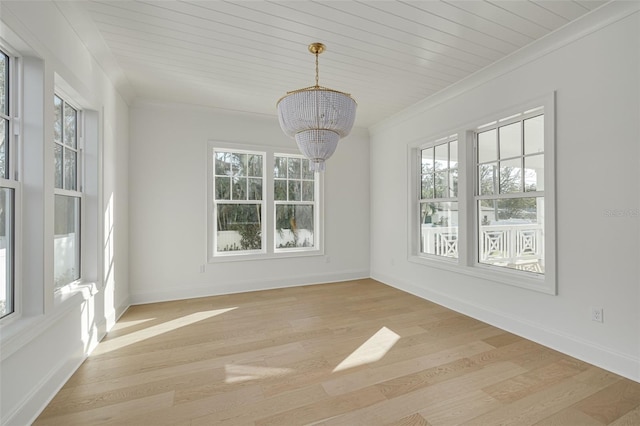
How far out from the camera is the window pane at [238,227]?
14.6 feet

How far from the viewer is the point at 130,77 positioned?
3303mm

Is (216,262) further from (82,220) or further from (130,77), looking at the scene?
(130,77)

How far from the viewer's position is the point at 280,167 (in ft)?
15.7

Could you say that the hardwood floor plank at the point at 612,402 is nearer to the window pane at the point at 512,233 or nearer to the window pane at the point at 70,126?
the window pane at the point at 512,233

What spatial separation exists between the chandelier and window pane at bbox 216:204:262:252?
7.63 ft

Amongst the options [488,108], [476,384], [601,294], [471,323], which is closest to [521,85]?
[488,108]

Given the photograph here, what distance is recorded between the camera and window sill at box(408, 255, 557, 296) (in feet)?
8.73

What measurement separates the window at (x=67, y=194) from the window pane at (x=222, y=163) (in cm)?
184

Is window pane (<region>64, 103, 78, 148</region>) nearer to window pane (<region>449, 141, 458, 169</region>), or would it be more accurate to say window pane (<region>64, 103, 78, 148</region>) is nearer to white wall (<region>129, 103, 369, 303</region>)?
white wall (<region>129, 103, 369, 303</region>)

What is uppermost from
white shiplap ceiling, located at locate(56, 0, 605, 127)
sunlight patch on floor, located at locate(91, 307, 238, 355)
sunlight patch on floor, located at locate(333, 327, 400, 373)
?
white shiplap ceiling, located at locate(56, 0, 605, 127)

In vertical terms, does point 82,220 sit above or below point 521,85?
below

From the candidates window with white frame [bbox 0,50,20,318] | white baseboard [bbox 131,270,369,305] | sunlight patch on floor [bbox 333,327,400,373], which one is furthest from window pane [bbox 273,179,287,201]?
window with white frame [bbox 0,50,20,318]

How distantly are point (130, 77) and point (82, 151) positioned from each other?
3.67 feet

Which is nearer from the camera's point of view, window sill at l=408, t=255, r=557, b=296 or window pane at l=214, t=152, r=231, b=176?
window sill at l=408, t=255, r=557, b=296
